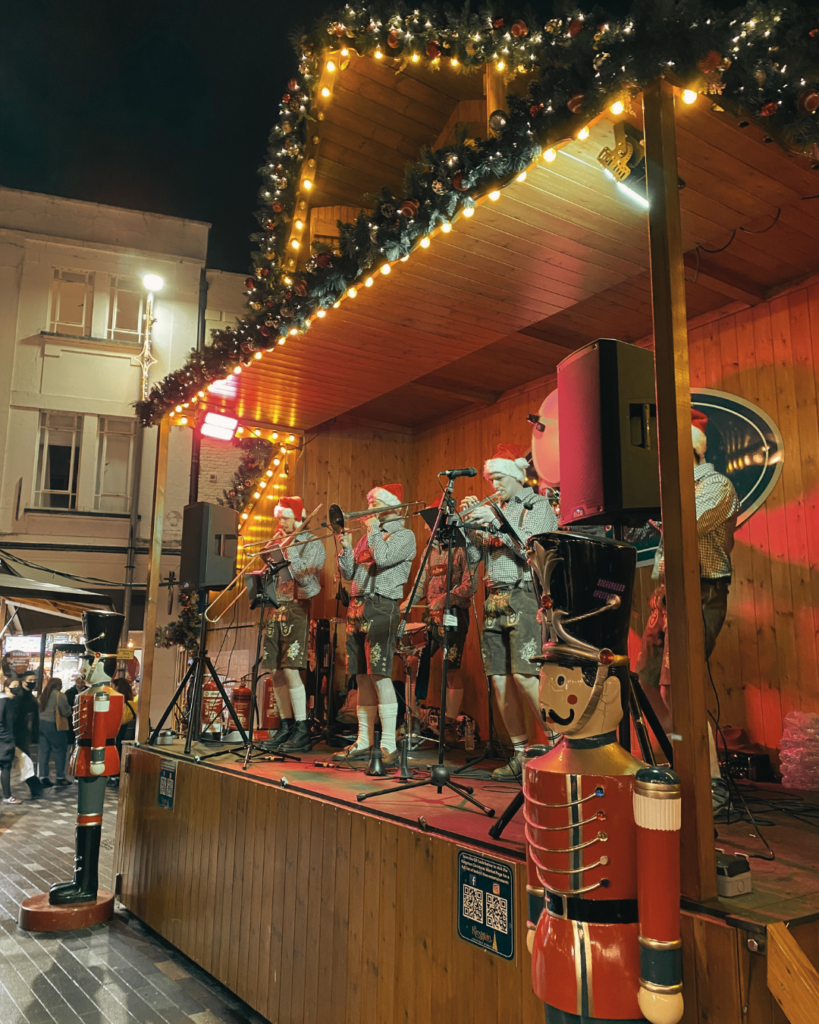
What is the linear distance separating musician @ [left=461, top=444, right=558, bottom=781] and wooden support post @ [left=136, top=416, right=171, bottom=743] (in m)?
2.79

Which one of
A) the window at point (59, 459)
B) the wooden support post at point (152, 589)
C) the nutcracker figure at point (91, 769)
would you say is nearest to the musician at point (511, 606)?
the nutcracker figure at point (91, 769)

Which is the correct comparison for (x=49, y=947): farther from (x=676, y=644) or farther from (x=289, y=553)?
(x=676, y=644)

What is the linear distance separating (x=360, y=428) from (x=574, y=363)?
4.48 meters

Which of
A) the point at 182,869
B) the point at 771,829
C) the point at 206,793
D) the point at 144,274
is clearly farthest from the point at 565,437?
the point at 144,274

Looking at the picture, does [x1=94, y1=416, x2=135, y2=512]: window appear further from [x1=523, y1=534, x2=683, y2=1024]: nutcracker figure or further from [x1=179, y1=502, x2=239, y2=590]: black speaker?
[x1=523, y1=534, x2=683, y2=1024]: nutcracker figure

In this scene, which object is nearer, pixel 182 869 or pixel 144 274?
pixel 182 869

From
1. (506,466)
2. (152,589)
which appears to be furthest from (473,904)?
(152,589)

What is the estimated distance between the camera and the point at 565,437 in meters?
2.80

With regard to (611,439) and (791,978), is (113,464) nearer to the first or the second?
(611,439)

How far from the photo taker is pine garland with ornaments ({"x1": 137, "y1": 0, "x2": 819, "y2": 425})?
2.37m

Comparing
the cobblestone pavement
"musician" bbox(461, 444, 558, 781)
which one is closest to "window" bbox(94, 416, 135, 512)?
the cobblestone pavement

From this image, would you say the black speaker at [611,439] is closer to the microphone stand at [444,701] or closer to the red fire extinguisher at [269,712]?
the microphone stand at [444,701]

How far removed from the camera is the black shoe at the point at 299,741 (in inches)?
210

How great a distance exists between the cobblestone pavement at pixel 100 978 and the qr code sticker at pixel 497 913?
193 cm
